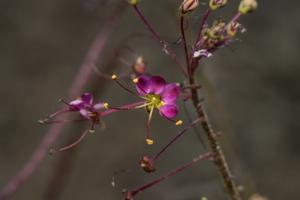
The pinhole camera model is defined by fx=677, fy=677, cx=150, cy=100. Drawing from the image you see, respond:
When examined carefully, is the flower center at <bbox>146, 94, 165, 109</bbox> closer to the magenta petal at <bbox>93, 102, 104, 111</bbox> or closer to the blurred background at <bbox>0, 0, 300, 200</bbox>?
the magenta petal at <bbox>93, 102, 104, 111</bbox>

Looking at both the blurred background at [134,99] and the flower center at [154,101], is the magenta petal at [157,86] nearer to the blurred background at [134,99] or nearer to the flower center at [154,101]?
the flower center at [154,101]

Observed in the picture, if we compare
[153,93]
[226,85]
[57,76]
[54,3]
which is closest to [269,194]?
[226,85]

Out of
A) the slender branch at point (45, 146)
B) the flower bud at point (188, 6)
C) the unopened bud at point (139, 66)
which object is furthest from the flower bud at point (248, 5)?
the slender branch at point (45, 146)

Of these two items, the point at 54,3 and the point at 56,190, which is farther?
the point at 54,3

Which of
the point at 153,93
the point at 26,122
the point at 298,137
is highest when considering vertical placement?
the point at 26,122

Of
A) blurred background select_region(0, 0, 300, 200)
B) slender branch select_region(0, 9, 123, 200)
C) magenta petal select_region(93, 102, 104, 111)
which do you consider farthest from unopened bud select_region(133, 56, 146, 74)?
blurred background select_region(0, 0, 300, 200)

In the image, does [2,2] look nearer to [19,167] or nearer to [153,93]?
[19,167]
